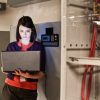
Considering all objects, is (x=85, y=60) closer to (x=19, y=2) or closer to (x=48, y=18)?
(x=48, y=18)

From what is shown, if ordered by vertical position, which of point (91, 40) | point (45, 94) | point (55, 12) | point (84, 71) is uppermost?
point (55, 12)

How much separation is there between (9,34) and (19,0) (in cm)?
58

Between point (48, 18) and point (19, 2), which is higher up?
point (19, 2)

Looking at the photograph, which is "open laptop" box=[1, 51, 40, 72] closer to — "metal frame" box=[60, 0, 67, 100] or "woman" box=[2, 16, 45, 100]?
"woman" box=[2, 16, 45, 100]

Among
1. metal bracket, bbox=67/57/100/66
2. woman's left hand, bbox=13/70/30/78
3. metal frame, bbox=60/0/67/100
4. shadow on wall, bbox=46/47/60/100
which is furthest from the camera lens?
shadow on wall, bbox=46/47/60/100

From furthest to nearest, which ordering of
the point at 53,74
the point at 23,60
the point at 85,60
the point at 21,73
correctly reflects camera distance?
the point at 53,74
the point at 21,73
the point at 23,60
the point at 85,60

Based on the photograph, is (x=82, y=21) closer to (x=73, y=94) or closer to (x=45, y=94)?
(x=73, y=94)

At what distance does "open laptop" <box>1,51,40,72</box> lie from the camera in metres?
1.87

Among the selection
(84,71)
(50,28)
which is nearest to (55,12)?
(50,28)

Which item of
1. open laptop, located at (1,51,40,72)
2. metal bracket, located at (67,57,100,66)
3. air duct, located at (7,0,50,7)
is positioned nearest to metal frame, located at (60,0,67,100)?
metal bracket, located at (67,57,100,66)

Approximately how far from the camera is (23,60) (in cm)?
187

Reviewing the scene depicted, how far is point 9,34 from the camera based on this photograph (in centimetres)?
302

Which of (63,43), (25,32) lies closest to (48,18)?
(25,32)

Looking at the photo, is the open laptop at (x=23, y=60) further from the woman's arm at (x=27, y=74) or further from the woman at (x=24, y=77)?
the woman at (x=24, y=77)
